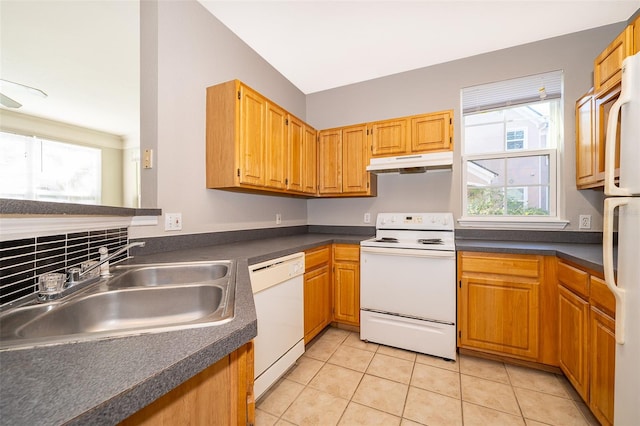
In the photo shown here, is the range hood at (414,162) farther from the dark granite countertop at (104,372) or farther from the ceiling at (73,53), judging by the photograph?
the ceiling at (73,53)

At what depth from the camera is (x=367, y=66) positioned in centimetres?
280

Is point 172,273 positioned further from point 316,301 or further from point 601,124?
point 601,124

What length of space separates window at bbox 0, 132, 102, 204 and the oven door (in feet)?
15.2

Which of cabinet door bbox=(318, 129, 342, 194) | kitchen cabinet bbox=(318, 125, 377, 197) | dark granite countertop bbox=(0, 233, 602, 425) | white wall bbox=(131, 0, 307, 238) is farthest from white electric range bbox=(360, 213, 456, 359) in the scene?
dark granite countertop bbox=(0, 233, 602, 425)

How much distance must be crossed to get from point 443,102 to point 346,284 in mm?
2102

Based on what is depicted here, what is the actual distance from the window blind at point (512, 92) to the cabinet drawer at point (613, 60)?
26.6 inches

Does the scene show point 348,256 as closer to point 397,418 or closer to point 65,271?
point 397,418

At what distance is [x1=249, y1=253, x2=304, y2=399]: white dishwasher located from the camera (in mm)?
1589

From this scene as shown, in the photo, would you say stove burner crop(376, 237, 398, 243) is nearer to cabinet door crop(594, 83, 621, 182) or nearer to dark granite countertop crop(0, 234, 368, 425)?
cabinet door crop(594, 83, 621, 182)

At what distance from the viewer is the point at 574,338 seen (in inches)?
64.3

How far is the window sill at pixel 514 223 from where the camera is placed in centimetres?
233

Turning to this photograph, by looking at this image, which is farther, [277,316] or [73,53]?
[73,53]

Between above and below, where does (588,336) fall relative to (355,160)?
below

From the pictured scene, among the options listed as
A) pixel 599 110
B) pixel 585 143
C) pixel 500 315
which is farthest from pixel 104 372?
pixel 585 143
